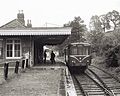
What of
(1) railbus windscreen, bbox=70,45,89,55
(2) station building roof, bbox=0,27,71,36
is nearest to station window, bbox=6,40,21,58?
(2) station building roof, bbox=0,27,71,36

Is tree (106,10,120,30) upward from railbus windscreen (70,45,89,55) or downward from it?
upward

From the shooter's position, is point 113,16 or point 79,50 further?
point 113,16

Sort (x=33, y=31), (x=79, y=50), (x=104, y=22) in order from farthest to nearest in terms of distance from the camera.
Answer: (x=104, y=22), (x=79, y=50), (x=33, y=31)

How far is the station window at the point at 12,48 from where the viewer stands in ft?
91.1

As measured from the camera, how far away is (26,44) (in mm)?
27969

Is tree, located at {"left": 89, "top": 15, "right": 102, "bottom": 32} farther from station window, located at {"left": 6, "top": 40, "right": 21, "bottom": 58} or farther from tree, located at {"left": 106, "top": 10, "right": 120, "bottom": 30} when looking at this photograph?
station window, located at {"left": 6, "top": 40, "right": 21, "bottom": 58}

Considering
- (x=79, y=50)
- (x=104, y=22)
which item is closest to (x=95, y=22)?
(x=104, y=22)

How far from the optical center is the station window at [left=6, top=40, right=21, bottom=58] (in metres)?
27.8

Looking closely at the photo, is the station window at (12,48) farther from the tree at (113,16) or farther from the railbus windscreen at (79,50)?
the tree at (113,16)

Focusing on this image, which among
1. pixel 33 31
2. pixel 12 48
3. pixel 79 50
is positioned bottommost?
pixel 79 50

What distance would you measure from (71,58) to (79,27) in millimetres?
54228

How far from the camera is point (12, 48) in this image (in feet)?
90.9

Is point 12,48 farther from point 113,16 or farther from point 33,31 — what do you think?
A: point 113,16

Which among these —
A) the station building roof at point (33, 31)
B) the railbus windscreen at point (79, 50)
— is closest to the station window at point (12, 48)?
the station building roof at point (33, 31)
